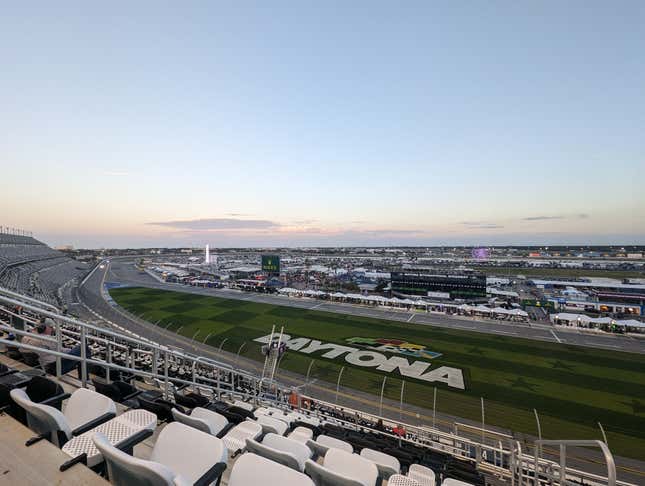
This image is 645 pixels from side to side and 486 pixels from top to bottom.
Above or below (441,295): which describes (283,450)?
above

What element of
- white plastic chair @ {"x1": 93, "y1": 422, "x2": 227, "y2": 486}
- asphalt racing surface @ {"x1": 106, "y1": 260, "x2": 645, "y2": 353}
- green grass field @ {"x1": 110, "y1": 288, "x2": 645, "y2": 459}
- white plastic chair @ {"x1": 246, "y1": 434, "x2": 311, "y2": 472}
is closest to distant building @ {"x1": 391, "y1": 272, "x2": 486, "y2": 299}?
asphalt racing surface @ {"x1": 106, "y1": 260, "x2": 645, "y2": 353}

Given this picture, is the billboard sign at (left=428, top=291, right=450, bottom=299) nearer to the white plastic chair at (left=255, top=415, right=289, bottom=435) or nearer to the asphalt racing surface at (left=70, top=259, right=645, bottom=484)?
the asphalt racing surface at (left=70, top=259, right=645, bottom=484)

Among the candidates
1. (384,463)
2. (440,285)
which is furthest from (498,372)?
(440,285)

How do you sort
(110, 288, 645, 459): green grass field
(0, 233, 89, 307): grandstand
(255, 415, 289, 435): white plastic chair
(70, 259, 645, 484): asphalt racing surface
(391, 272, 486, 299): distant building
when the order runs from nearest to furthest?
(255, 415, 289, 435): white plastic chair → (70, 259, 645, 484): asphalt racing surface → (110, 288, 645, 459): green grass field → (0, 233, 89, 307): grandstand → (391, 272, 486, 299): distant building

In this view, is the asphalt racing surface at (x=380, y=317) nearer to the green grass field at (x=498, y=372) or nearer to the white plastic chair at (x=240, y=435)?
the green grass field at (x=498, y=372)

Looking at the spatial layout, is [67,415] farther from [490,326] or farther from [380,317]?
[490,326]

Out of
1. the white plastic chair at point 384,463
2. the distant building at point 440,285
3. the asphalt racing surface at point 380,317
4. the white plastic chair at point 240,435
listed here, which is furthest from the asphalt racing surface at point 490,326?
the white plastic chair at point 240,435
